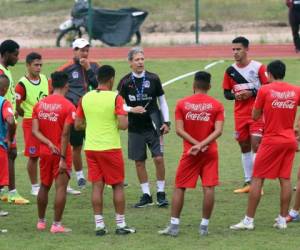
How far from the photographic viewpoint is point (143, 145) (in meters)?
12.4

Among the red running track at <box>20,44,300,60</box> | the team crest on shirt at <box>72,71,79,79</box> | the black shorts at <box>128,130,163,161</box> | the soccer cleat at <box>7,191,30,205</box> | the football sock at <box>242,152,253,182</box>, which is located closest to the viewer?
the black shorts at <box>128,130,163,161</box>

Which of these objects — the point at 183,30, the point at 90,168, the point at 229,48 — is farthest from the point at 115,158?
the point at 183,30

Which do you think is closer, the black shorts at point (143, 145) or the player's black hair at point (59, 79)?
the player's black hair at point (59, 79)

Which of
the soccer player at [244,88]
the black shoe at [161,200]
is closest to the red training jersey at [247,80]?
the soccer player at [244,88]

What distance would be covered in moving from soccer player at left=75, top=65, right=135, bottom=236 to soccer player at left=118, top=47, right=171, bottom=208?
1.56m

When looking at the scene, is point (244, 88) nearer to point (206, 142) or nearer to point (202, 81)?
point (202, 81)

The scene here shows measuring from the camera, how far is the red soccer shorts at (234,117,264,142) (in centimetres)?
1285

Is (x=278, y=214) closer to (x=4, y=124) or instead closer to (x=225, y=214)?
(x=225, y=214)

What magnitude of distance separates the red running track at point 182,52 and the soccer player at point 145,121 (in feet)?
48.6

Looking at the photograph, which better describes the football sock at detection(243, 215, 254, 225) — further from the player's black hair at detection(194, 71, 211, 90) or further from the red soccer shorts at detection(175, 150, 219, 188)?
the player's black hair at detection(194, 71, 211, 90)

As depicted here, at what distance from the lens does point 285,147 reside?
35.7 ft

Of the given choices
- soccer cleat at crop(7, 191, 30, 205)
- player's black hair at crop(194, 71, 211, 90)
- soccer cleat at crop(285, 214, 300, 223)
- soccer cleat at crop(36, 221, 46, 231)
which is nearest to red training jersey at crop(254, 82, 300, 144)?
player's black hair at crop(194, 71, 211, 90)

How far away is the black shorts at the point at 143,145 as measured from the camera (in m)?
12.4

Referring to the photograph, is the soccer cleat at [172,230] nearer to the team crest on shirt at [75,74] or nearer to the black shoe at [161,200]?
the black shoe at [161,200]
